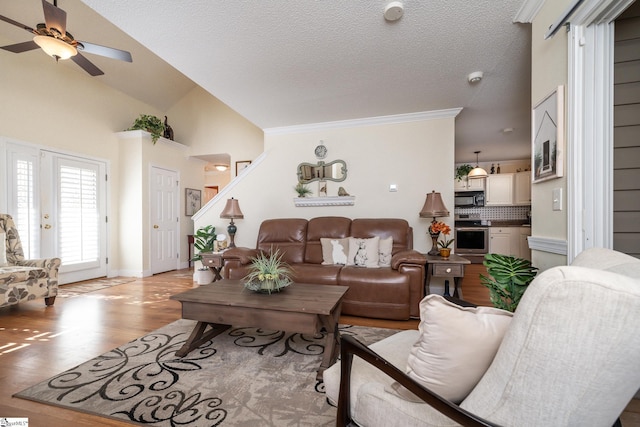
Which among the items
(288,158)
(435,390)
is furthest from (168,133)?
(435,390)

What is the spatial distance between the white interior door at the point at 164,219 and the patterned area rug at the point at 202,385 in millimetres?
3209

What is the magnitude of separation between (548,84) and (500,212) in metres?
5.83

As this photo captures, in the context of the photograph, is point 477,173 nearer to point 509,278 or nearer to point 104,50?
point 509,278

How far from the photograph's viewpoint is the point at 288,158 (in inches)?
171

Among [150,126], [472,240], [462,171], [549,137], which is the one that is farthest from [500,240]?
[150,126]

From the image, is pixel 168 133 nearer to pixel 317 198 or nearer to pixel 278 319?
pixel 317 198

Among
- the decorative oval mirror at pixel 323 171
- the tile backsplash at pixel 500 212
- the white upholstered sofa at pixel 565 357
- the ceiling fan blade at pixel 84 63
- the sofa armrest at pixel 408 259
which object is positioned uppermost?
the ceiling fan blade at pixel 84 63

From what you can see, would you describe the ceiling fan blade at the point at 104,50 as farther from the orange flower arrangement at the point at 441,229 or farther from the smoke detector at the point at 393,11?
the orange flower arrangement at the point at 441,229

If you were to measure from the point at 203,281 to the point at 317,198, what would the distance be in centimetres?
225

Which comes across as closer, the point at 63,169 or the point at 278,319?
the point at 278,319

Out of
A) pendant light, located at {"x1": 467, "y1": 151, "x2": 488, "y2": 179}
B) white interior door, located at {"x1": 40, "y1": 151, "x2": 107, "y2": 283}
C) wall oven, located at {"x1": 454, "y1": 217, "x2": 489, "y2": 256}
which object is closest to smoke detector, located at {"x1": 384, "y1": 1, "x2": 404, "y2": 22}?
white interior door, located at {"x1": 40, "y1": 151, "x2": 107, "y2": 283}

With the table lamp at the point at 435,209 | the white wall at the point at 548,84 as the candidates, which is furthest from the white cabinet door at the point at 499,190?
the white wall at the point at 548,84

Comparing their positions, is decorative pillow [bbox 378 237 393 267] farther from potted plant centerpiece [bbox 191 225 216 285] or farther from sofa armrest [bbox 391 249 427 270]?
potted plant centerpiece [bbox 191 225 216 285]

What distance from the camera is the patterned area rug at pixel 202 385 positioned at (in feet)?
4.66
